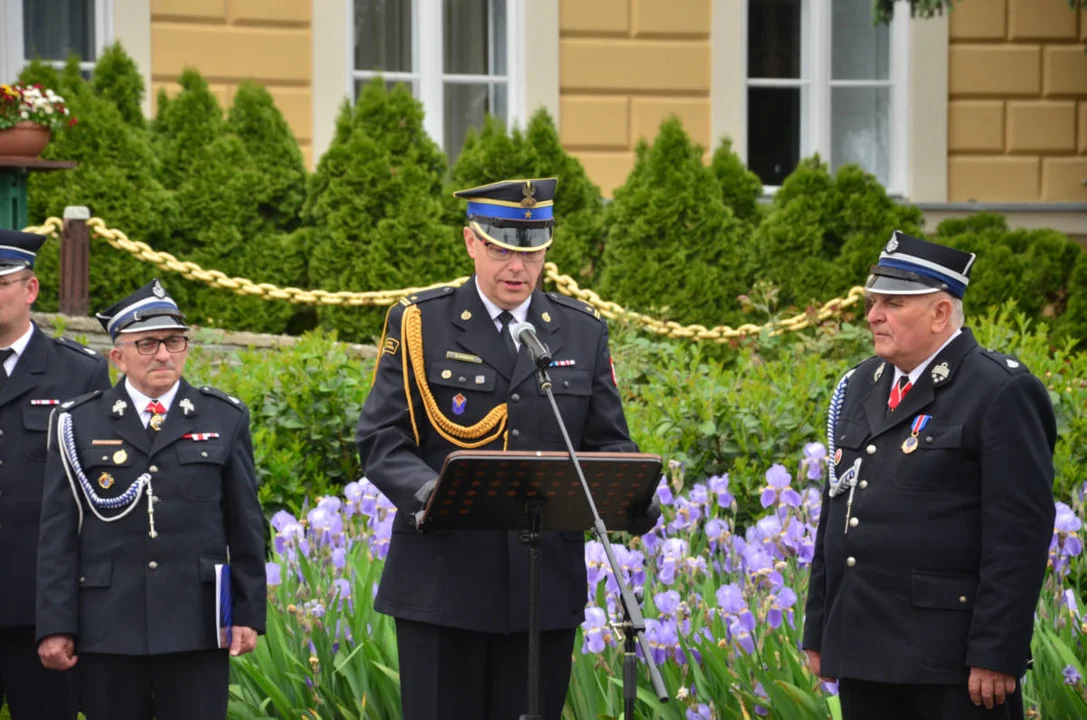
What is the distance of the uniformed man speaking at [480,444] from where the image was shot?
4.04 metres

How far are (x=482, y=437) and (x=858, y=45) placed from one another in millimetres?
9707

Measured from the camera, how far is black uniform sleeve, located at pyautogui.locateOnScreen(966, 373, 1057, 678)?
373 centimetres

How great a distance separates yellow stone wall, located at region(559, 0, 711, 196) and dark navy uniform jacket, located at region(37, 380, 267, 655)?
7.99 m

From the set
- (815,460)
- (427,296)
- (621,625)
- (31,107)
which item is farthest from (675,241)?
(621,625)

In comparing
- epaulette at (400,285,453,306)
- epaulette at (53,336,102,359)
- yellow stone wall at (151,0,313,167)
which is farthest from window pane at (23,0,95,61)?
epaulette at (400,285,453,306)

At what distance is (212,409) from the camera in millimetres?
4625

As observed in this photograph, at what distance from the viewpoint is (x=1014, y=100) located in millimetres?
12805

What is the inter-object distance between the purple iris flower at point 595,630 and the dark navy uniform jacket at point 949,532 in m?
0.86

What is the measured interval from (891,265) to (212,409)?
1870 mm

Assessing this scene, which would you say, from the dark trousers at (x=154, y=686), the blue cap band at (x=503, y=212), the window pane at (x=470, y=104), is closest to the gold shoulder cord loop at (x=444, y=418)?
the blue cap band at (x=503, y=212)

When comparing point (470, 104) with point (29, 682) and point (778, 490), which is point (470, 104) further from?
point (29, 682)

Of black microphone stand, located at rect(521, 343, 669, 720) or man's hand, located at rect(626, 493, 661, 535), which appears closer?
black microphone stand, located at rect(521, 343, 669, 720)

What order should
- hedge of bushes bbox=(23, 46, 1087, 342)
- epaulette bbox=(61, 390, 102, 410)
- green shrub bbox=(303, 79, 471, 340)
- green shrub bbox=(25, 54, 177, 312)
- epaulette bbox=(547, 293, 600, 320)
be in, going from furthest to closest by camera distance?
green shrub bbox=(303, 79, 471, 340) → hedge of bushes bbox=(23, 46, 1087, 342) → green shrub bbox=(25, 54, 177, 312) → epaulette bbox=(61, 390, 102, 410) → epaulette bbox=(547, 293, 600, 320)

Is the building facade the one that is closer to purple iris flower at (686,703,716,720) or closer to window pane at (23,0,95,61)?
window pane at (23,0,95,61)
